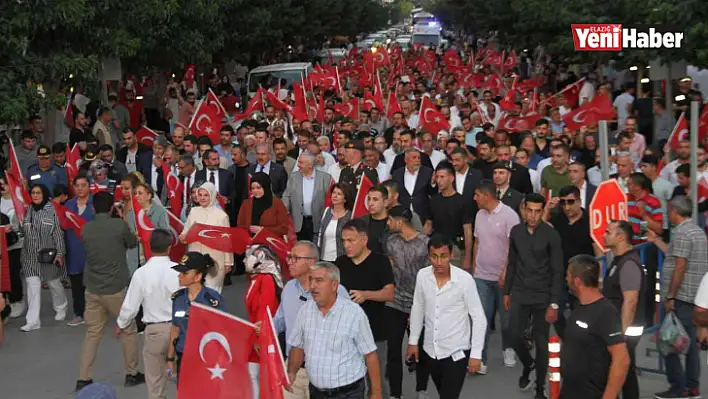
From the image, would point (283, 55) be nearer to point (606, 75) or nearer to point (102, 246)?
point (606, 75)

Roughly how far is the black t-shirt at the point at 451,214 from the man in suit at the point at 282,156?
14.5 feet

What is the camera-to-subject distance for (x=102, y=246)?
11.1 meters

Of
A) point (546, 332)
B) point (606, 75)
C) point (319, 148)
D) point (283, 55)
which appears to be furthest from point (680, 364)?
point (283, 55)

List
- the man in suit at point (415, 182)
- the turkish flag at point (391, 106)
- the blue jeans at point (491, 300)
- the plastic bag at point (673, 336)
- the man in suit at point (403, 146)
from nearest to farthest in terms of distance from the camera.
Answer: the plastic bag at point (673, 336), the blue jeans at point (491, 300), the man in suit at point (415, 182), the man in suit at point (403, 146), the turkish flag at point (391, 106)

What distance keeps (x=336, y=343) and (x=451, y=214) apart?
470cm

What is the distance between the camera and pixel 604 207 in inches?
417

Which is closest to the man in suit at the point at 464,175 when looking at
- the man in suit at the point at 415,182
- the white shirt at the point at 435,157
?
the man in suit at the point at 415,182

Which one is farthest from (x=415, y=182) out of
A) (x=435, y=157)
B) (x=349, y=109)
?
Answer: (x=349, y=109)

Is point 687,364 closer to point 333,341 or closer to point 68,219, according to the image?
point 333,341

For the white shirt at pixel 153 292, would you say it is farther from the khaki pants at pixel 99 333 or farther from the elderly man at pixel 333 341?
the elderly man at pixel 333 341

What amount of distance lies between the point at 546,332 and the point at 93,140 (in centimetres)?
1082

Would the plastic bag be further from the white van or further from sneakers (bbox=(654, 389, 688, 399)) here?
the white van

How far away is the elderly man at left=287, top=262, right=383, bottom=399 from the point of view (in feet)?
24.2

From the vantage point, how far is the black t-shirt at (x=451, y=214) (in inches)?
469
